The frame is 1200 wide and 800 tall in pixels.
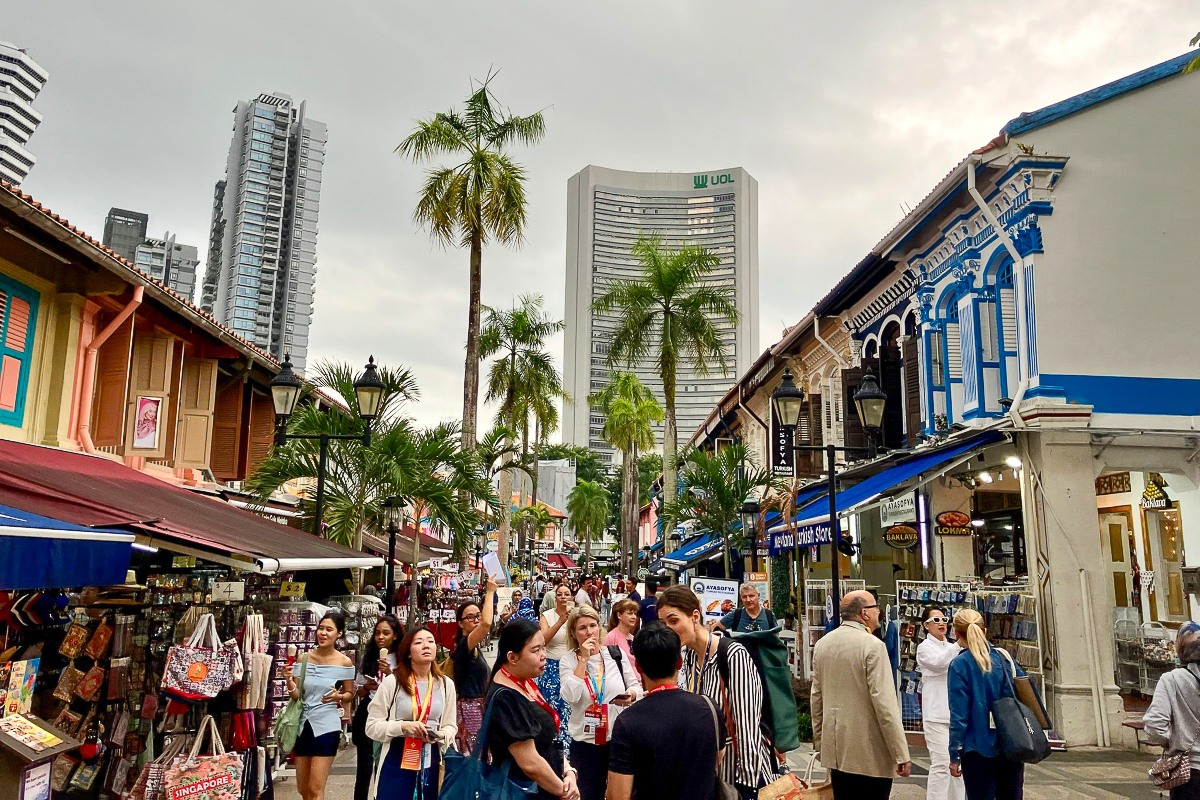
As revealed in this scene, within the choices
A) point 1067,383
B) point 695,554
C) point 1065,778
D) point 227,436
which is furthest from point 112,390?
point 695,554

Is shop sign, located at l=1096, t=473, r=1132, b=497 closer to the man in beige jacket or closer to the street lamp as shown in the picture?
the man in beige jacket

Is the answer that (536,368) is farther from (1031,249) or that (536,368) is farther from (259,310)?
(259,310)

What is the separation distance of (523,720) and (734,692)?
3.97 ft

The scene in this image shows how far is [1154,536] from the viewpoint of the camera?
45.6ft

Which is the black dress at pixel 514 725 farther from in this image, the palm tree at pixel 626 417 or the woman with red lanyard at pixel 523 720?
the palm tree at pixel 626 417

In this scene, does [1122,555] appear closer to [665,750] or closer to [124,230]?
[665,750]

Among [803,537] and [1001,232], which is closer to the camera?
[1001,232]

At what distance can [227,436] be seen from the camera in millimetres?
15461

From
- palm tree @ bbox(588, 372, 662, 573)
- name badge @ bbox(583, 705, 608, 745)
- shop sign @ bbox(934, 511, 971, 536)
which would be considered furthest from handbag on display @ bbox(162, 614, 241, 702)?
palm tree @ bbox(588, 372, 662, 573)

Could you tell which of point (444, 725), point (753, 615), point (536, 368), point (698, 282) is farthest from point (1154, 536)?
point (536, 368)

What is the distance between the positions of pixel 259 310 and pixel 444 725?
11118 cm

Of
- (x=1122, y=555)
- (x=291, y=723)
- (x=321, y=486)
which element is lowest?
(x=291, y=723)

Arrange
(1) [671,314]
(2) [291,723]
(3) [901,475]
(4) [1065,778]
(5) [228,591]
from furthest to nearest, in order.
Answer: (1) [671,314] < (3) [901,475] < (4) [1065,778] < (5) [228,591] < (2) [291,723]

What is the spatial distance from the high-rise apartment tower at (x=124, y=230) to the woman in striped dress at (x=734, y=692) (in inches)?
3868
